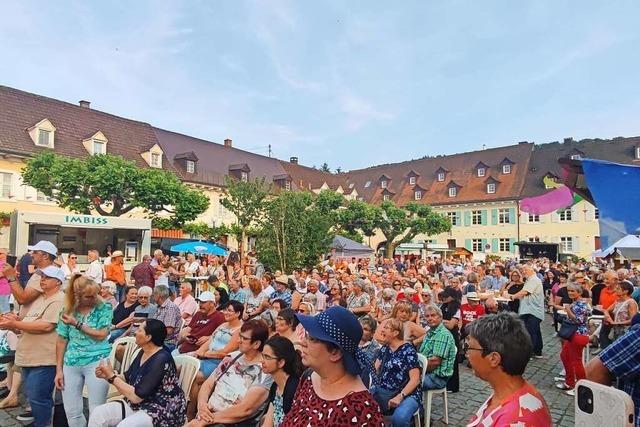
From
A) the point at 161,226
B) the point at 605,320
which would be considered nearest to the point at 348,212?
the point at 161,226

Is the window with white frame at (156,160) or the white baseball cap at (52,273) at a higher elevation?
the window with white frame at (156,160)

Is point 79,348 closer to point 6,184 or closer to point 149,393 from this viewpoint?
point 149,393

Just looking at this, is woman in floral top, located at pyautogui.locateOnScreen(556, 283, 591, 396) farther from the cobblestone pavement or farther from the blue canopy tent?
the blue canopy tent

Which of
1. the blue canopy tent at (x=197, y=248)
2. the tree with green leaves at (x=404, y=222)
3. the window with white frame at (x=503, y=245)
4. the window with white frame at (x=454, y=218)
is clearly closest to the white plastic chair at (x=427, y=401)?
the blue canopy tent at (x=197, y=248)

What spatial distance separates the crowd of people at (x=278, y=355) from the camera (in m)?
2.05

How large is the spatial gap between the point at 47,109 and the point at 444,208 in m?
38.5

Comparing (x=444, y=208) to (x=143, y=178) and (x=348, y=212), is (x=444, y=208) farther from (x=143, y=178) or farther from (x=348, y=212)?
(x=143, y=178)

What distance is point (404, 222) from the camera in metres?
36.6

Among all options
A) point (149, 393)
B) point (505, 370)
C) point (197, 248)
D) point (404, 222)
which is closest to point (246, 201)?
point (197, 248)

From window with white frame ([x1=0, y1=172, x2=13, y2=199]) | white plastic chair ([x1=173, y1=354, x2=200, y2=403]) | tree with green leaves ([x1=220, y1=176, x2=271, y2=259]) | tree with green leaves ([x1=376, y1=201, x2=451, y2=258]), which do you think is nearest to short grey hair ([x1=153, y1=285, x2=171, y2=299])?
white plastic chair ([x1=173, y1=354, x2=200, y2=403])

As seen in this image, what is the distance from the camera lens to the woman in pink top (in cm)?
183

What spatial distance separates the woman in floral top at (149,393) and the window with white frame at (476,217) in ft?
149

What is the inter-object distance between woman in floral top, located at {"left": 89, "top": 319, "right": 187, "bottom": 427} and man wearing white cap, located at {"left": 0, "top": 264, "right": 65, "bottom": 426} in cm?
87

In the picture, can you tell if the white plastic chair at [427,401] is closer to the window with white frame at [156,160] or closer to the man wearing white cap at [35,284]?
the man wearing white cap at [35,284]
